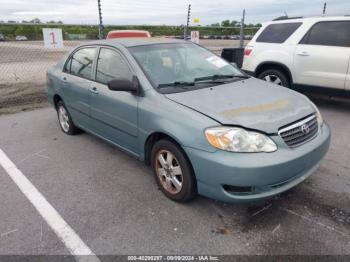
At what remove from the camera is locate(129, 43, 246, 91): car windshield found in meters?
3.47

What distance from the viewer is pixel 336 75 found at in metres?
5.99

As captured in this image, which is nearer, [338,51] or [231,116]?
[231,116]

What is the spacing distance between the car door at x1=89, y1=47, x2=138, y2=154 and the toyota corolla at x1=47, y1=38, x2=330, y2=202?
12mm

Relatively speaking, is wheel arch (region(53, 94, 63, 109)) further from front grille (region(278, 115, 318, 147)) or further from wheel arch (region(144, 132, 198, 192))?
front grille (region(278, 115, 318, 147))

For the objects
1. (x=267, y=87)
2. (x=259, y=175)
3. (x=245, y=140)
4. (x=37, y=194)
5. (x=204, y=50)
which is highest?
(x=204, y=50)

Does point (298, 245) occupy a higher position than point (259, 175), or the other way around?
point (259, 175)

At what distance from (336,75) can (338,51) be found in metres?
0.45

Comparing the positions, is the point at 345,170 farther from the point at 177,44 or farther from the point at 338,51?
the point at 338,51

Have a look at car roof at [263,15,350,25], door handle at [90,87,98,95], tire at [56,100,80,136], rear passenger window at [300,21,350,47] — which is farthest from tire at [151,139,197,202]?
car roof at [263,15,350,25]

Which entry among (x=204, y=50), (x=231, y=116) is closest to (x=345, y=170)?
(x=231, y=116)

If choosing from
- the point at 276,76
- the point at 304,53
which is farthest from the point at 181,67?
the point at 276,76

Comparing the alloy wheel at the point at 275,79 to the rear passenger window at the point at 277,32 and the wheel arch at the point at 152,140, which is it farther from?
the wheel arch at the point at 152,140

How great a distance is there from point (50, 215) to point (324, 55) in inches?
220

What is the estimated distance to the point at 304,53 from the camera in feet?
20.6
